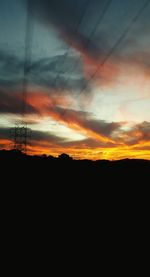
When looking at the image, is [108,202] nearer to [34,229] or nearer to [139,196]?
[139,196]

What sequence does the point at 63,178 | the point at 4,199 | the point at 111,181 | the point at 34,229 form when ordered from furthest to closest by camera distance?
the point at 111,181 → the point at 63,178 → the point at 4,199 → the point at 34,229

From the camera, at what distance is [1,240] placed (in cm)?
1703

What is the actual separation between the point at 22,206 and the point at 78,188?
6970 mm

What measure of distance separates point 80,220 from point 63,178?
8.53 meters

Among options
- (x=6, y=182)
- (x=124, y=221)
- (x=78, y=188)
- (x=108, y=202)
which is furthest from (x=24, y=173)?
(x=124, y=221)

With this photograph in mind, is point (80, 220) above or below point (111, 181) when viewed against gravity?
below

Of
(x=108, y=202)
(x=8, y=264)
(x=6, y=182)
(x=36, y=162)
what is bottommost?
(x=8, y=264)

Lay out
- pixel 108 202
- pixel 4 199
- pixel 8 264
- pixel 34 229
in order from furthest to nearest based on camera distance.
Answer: pixel 108 202
pixel 4 199
pixel 34 229
pixel 8 264

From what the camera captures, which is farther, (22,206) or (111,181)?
(111,181)

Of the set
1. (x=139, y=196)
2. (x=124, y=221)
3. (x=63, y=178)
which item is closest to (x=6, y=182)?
(x=63, y=178)

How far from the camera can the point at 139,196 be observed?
28.7 metres

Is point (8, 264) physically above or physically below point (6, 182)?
below

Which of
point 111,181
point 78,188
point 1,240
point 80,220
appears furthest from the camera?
point 111,181

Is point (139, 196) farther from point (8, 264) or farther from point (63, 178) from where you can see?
point (8, 264)
